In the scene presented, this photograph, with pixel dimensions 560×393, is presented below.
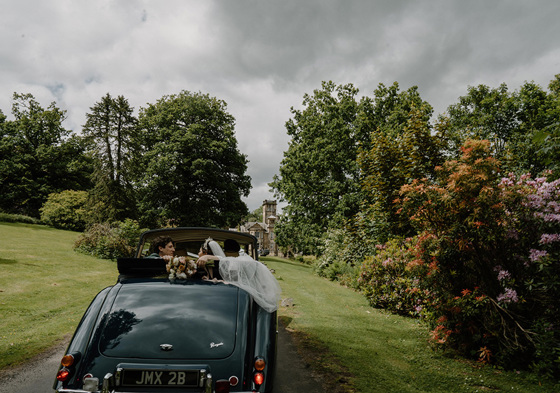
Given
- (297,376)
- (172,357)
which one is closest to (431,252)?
(297,376)

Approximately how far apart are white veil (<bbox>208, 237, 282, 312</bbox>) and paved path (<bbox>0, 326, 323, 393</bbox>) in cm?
149

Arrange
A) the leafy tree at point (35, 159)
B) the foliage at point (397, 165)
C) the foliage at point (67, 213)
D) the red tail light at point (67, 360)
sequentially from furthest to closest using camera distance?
the leafy tree at point (35, 159) < the foliage at point (67, 213) < the foliage at point (397, 165) < the red tail light at point (67, 360)

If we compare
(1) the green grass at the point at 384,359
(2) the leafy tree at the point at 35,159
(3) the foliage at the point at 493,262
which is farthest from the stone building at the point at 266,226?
(3) the foliage at the point at 493,262

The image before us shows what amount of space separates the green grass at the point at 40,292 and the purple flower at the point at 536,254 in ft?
28.5

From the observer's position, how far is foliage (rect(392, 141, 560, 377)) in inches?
204

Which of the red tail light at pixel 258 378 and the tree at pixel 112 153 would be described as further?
the tree at pixel 112 153

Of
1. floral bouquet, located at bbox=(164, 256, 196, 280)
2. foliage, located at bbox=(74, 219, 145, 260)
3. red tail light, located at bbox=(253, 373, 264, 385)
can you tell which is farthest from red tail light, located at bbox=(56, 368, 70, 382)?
foliage, located at bbox=(74, 219, 145, 260)

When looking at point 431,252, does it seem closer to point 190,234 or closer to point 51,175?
point 190,234

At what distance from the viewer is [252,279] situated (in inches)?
172

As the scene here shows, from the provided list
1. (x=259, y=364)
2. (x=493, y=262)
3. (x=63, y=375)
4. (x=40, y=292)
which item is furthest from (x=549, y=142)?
(x=40, y=292)

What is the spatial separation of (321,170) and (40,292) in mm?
20211

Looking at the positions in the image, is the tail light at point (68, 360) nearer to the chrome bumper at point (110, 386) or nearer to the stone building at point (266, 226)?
the chrome bumper at point (110, 386)

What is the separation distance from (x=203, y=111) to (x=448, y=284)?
3187cm

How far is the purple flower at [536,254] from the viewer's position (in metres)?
5.06
